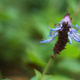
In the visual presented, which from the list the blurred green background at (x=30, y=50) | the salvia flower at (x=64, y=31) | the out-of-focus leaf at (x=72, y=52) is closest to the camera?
the salvia flower at (x=64, y=31)

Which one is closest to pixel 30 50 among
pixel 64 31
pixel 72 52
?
pixel 72 52

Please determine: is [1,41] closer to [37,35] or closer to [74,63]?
[37,35]

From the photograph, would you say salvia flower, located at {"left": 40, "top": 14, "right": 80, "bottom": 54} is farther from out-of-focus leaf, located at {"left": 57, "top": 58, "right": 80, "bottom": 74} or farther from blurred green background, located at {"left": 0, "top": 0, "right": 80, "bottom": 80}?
out-of-focus leaf, located at {"left": 57, "top": 58, "right": 80, "bottom": 74}

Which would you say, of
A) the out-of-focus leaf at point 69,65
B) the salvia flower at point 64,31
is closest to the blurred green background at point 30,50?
the out-of-focus leaf at point 69,65

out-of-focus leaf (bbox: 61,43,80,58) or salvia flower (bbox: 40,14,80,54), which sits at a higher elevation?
out-of-focus leaf (bbox: 61,43,80,58)

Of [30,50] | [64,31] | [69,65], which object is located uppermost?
[30,50]

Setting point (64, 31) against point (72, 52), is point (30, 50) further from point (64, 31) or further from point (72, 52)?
point (64, 31)

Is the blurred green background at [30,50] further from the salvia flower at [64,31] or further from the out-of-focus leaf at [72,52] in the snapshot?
the salvia flower at [64,31]

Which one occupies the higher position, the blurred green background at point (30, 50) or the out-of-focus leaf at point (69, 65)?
the blurred green background at point (30, 50)

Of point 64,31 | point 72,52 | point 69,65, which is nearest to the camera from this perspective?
point 64,31

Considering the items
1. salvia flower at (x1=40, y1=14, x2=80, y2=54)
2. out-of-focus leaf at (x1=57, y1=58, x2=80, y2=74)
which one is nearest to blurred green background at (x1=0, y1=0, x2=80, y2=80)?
out-of-focus leaf at (x1=57, y1=58, x2=80, y2=74)

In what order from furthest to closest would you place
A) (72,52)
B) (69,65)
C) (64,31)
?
(69,65), (72,52), (64,31)

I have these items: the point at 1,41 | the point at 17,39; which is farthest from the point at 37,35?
the point at 1,41
